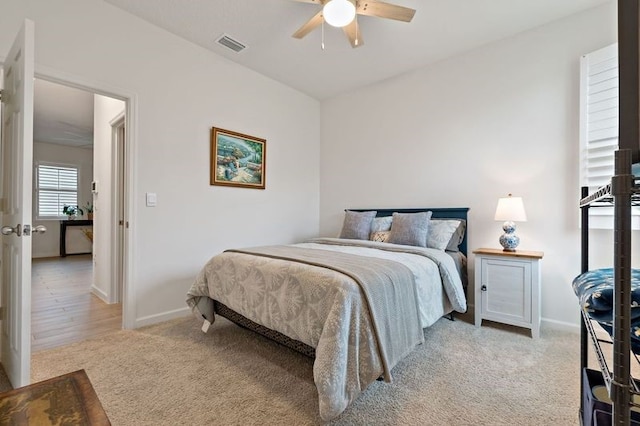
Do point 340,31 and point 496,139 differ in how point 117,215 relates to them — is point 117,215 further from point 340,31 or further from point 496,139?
point 496,139

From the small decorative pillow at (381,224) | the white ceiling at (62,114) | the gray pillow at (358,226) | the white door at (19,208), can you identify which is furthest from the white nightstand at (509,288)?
the white ceiling at (62,114)

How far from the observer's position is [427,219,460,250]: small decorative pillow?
2.85m

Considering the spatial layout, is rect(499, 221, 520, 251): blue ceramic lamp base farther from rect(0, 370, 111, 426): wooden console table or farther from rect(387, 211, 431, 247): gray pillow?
rect(0, 370, 111, 426): wooden console table

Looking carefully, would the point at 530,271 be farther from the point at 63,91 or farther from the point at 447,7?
the point at 63,91

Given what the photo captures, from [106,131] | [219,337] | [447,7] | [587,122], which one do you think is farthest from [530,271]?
[106,131]

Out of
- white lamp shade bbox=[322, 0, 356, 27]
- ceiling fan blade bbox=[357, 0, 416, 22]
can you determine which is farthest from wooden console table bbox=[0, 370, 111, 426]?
ceiling fan blade bbox=[357, 0, 416, 22]

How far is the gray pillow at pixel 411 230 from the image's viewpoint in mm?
2861

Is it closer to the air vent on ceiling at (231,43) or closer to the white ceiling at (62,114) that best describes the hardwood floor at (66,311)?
the white ceiling at (62,114)

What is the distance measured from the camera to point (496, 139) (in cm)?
296

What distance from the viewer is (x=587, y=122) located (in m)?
2.42

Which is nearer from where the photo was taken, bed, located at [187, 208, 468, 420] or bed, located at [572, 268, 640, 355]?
bed, located at [572, 268, 640, 355]

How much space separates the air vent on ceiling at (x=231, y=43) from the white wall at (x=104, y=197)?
1.32 metres

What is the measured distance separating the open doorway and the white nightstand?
11.1ft

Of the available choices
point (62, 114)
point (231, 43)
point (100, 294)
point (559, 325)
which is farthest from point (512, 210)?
point (62, 114)
